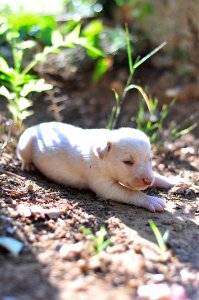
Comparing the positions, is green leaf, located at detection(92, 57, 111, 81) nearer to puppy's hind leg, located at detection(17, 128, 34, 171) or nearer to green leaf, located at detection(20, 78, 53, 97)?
green leaf, located at detection(20, 78, 53, 97)

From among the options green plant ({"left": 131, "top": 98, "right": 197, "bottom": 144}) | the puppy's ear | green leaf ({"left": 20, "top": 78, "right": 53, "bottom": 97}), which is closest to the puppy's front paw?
the puppy's ear

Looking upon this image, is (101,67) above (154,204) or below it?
above

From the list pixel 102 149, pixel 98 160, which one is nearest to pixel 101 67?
pixel 98 160

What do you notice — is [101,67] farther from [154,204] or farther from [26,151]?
[154,204]

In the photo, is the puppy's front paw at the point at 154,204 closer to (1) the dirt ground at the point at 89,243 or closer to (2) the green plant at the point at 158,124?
(1) the dirt ground at the point at 89,243

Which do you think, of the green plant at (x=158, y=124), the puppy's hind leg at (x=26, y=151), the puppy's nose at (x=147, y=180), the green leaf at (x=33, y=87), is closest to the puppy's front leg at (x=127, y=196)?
the puppy's nose at (x=147, y=180)

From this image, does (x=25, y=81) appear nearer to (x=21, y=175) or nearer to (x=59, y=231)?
(x=21, y=175)

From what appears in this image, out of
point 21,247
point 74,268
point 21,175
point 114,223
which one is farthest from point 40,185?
point 74,268
